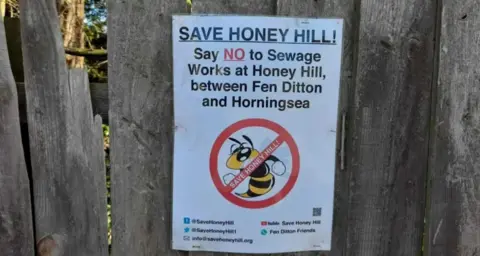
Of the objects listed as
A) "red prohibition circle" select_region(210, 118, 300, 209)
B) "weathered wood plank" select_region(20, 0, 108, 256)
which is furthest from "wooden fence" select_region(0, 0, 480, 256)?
"red prohibition circle" select_region(210, 118, 300, 209)

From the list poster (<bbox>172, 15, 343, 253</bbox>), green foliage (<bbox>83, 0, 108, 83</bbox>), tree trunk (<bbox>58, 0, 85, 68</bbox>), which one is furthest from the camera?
green foliage (<bbox>83, 0, 108, 83</bbox>)

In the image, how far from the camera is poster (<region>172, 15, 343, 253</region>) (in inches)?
64.5

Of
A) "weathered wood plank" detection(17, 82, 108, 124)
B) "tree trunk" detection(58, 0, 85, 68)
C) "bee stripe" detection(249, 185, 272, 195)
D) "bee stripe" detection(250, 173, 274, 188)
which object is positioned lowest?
"bee stripe" detection(249, 185, 272, 195)

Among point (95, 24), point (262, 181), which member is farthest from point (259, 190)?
point (95, 24)

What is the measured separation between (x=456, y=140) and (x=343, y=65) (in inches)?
18.2

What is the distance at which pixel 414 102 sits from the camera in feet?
5.60

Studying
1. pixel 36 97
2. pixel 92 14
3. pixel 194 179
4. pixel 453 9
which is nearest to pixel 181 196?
pixel 194 179

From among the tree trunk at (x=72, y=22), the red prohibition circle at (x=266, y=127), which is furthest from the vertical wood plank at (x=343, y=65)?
the tree trunk at (x=72, y=22)

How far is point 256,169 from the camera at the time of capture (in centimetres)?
169

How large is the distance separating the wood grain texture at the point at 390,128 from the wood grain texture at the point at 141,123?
62 centimetres

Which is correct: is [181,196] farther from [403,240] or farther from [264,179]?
[403,240]

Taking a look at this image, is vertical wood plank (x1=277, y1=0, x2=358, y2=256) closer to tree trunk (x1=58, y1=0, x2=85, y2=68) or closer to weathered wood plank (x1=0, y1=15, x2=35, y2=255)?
weathered wood plank (x1=0, y1=15, x2=35, y2=255)

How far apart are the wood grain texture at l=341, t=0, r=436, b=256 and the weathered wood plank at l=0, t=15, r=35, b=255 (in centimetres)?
110

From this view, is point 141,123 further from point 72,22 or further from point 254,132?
point 72,22
